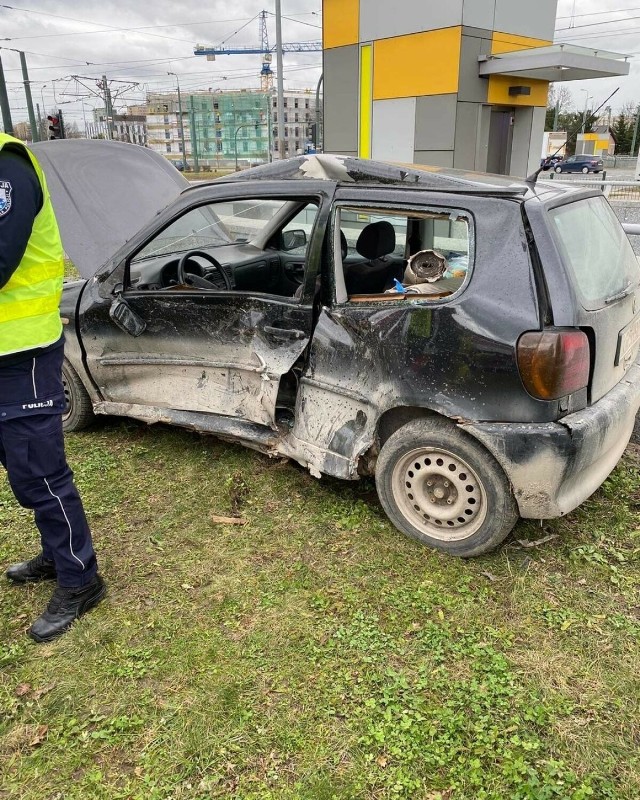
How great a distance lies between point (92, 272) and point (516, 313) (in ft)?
8.97

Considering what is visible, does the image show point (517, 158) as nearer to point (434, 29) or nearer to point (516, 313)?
point (434, 29)

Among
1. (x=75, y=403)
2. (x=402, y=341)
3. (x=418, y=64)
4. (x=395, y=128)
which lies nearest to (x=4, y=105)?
(x=395, y=128)

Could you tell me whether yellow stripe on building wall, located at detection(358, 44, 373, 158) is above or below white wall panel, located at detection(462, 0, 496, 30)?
below

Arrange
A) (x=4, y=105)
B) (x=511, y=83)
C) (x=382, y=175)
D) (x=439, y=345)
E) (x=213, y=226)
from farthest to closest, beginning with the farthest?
1. (x=4, y=105)
2. (x=511, y=83)
3. (x=213, y=226)
4. (x=382, y=175)
5. (x=439, y=345)

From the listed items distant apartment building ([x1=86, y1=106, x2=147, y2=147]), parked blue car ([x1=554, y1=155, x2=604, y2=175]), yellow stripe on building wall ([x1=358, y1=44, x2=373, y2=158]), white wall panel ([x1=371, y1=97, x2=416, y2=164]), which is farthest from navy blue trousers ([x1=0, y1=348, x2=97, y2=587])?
distant apartment building ([x1=86, y1=106, x2=147, y2=147])

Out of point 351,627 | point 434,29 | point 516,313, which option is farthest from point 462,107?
point 351,627

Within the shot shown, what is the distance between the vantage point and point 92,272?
4129mm

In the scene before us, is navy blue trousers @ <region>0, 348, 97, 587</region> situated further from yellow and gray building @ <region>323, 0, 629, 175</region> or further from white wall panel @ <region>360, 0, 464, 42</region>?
white wall panel @ <region>360, 0, 464, 42</region>

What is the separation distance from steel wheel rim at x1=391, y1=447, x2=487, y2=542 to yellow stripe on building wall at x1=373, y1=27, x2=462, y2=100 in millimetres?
11211

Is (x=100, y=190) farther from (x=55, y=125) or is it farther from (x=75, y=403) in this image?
(x=55, y=125)

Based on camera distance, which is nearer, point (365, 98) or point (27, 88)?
point (365, 98)

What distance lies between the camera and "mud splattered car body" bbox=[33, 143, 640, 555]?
2.67m

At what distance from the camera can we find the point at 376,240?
3633mm

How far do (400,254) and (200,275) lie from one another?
1.29 metres
